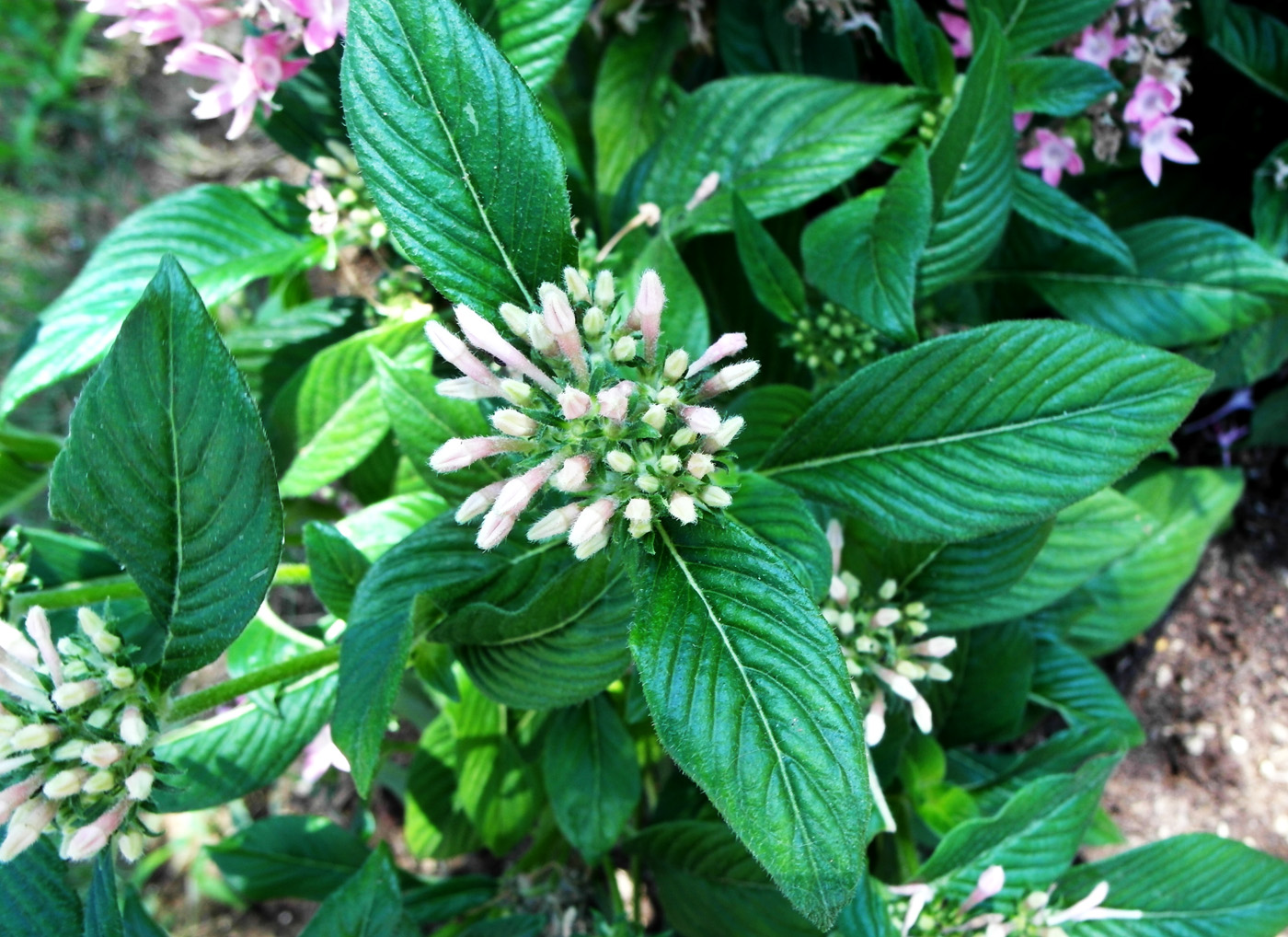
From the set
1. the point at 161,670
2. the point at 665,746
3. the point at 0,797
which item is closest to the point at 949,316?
the point at 665,746

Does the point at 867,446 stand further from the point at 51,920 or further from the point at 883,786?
the point at 51,920

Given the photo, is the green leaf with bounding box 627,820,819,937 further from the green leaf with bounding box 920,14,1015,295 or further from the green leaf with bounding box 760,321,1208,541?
the green leaf with bounding box 920,14,1015,295

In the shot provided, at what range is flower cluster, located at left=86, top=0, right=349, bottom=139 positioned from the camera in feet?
4.11

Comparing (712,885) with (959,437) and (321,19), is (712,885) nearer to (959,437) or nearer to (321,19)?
(959,437)

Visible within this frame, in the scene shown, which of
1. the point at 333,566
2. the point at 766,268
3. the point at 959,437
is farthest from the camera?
the point at 766,268

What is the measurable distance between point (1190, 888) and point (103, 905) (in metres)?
1.36

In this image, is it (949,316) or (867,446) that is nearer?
(867,446)

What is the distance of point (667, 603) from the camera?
829 millimetres

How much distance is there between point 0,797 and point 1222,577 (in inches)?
82.3

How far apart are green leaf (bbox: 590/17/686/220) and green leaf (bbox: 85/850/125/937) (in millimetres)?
1228

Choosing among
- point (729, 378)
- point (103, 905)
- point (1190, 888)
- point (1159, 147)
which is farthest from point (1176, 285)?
point (103, 905)

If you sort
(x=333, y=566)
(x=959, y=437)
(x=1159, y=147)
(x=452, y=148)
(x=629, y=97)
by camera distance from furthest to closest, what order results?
(x=629, y=97) → (x=1159, y=147) → (x=333, y=566) → (x=959, y=437) → (x=452, y=148)

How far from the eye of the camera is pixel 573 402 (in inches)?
31.3

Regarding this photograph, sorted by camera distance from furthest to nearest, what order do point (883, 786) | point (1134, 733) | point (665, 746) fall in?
point (1134, 733)
point (883, 786)
point (665, 746)
